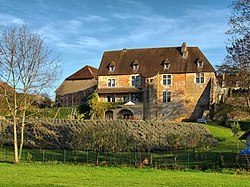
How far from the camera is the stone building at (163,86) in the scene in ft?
140

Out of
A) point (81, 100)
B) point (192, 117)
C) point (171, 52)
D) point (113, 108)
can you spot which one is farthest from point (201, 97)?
point (81, 100)

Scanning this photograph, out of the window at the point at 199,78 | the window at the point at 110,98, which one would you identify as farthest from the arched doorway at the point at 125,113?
the window at the point at 199,78

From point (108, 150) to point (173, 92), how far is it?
22.1 metres

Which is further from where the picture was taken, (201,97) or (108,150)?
(201,97)

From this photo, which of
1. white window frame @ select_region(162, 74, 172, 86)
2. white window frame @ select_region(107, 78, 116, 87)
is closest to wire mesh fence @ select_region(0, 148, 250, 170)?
white window frame @ select_region(162, 74, 172, 86)

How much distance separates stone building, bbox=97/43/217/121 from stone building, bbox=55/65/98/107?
5.03 metres

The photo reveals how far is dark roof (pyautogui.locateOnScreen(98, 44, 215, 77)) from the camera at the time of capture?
1714 inches

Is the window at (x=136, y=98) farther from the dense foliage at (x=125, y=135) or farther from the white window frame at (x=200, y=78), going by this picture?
the dense foliage at (x=125, y=135)

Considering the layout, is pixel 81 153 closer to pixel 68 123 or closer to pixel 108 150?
pixel 108 150

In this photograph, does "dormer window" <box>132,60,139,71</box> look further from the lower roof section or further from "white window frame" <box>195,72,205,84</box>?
"white window frame" <box>195,72,205,84</box>

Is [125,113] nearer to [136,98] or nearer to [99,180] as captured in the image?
[136,98]

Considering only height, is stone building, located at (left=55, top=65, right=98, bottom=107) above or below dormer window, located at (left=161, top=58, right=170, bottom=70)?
below

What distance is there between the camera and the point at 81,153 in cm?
2416

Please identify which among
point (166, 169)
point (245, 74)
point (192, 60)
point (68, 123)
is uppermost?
point (192, 60)
